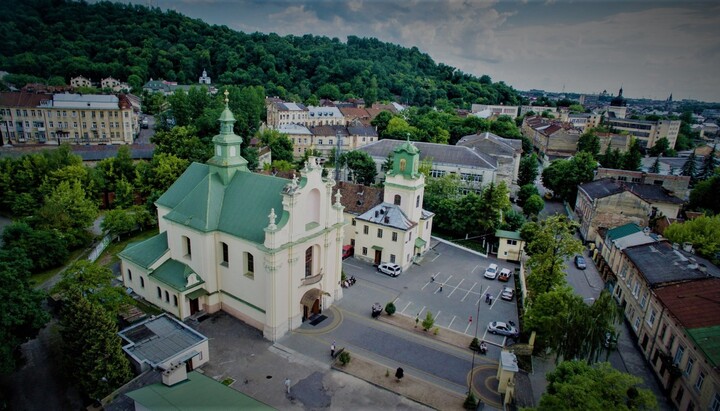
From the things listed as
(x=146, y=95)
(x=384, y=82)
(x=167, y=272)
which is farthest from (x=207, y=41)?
(x=167, y=272)

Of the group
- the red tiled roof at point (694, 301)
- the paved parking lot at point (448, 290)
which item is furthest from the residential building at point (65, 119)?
the red tiled roof at point (694, 301)

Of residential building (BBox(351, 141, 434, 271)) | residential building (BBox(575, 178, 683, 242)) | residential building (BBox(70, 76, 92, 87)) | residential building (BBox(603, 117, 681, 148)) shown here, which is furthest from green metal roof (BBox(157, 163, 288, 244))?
residential building (BBox(603, 117, 681, 148))

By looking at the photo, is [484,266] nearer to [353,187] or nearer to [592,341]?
[353,187]

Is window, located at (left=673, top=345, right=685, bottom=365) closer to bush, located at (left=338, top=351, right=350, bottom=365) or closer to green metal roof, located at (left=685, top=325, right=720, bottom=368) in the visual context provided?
green metal roof, located at (left=685, top=325, right=720, bottom=368)

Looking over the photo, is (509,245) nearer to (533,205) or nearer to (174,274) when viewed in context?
(533,205)

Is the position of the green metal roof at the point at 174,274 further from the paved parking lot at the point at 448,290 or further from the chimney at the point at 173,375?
the paved parking lot at the point at 448,290
